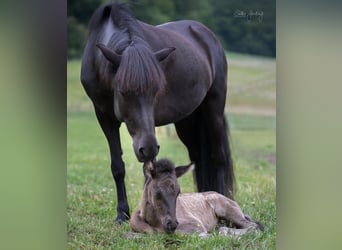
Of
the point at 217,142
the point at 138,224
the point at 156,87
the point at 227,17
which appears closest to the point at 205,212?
the point at 138,224

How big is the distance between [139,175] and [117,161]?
175mm

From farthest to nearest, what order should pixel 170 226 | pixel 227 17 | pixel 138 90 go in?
pixel 227 17
pixel 170 226
pixel 138 90

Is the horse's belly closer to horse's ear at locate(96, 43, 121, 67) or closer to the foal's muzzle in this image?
horse's ear at locate(96, 43, 121, 67)

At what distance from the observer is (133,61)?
295 centimetres

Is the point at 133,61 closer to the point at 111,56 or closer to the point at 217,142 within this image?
the point at 111,56

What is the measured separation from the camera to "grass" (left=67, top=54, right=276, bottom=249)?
321cm

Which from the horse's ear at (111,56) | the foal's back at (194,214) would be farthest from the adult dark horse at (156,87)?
the foal's back at (194,214)

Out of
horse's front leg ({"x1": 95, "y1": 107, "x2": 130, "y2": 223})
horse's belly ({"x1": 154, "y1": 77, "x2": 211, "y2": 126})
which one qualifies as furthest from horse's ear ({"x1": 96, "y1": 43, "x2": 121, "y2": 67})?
horse's front leg ({"x1": 95, "y1": 107, "x2": 130, "y2": 223})

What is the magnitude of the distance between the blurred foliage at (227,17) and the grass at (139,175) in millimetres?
93

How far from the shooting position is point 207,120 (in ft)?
11.9

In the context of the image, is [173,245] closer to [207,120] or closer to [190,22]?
[207,120]

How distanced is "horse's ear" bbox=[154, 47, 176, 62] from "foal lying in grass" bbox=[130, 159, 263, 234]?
588 millimetres

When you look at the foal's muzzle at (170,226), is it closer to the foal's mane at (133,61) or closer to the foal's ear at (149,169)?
the foal's ear at (149,169)
